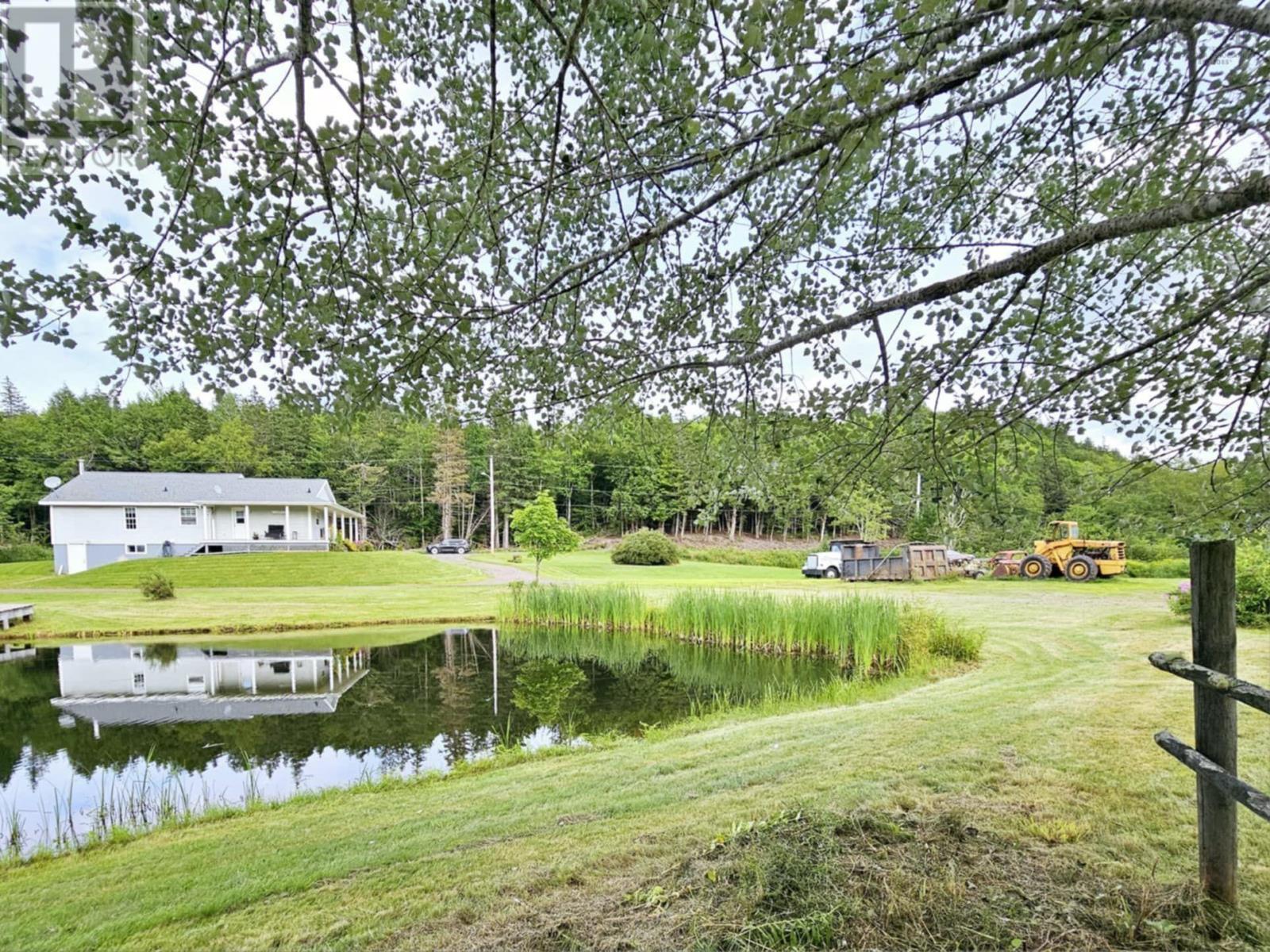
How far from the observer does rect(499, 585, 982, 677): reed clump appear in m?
9.30

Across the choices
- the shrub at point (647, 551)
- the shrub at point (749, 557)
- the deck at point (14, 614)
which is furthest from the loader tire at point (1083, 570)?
the deck at point (14, 614)

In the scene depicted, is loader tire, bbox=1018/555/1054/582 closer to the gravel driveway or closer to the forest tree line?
the forest tree line

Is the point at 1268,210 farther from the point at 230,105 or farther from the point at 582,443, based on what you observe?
the point at 230,105

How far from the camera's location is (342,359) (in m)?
3.00

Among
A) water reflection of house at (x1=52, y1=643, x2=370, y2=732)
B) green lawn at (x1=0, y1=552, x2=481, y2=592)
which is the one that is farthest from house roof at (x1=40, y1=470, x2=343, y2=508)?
water reflection of house at (x1=52, y1=643, x2=370, y2=732)

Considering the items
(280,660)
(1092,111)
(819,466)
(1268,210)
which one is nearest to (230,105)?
(819,466)

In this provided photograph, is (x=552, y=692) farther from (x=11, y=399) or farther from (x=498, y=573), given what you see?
(x=11, y=399)

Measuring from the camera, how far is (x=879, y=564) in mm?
19891

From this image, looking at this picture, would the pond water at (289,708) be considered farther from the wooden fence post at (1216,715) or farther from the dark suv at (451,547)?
the dark suv at (451,547)

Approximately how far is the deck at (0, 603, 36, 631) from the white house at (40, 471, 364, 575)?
46.9 feet

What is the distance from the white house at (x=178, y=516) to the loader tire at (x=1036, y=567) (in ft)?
96.5

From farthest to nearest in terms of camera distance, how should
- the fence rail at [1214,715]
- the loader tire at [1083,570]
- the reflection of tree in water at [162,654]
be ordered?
the loader tire at [1083,570] → the reflection of tree in water at [162,654] → the fence rail at [1214,715]

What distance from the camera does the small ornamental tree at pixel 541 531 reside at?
62.3 ft
